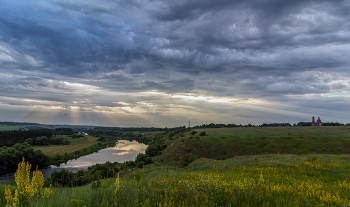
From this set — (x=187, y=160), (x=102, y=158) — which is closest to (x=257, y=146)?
(x=187, y=160)

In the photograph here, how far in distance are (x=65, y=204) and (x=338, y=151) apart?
72173 mm

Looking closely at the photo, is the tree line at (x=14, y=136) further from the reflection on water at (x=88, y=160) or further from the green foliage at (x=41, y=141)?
the reflection on water at (x=88, y=160)

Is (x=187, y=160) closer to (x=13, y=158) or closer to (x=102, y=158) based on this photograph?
(x=102, y=158)

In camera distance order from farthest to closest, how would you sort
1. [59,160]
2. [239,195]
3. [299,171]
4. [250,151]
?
1. [59,160]
2. [250,151]
3. [299,171]
4. [239,195]

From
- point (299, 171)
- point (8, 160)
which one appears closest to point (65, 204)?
point (299, 171)

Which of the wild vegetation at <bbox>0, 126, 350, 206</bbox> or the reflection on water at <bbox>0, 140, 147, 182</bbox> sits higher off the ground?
the wild vegetation at <bbox>0, 126, 350, 206</bbox>

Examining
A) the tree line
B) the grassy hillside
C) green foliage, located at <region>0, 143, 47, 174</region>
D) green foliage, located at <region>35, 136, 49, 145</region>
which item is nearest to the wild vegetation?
the grassy hillside

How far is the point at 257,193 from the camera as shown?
238 inches

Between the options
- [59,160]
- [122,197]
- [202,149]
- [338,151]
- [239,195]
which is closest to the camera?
[122,197]

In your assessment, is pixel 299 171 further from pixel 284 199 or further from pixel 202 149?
pixel 202 149

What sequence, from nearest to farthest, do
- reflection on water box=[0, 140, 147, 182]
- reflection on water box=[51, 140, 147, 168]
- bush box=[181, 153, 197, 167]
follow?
bush box=[181, 153, 197, 167] < reflection on water box=[0, 140, 147, 182] < reflection on water box=[51, 140, 147, 168]

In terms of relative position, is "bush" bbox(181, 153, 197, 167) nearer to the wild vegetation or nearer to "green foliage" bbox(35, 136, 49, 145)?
the wild vegetation

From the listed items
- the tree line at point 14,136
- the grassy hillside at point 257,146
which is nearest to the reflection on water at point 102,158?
the grassy hillside at point 257,146

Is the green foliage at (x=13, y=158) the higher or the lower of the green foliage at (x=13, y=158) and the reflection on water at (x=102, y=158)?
the higher
